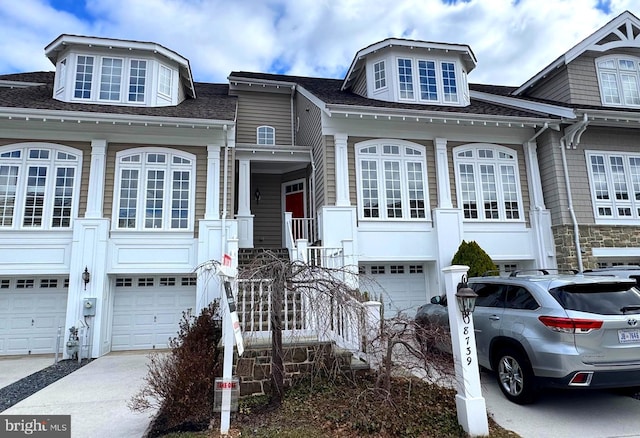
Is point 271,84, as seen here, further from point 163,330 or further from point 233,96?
point 163,330

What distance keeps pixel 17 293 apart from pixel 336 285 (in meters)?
9.27

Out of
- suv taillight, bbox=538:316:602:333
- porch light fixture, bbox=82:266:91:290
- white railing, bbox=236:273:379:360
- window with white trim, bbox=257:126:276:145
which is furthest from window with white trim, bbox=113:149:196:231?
suv taillight, bbox=538:316:602:333

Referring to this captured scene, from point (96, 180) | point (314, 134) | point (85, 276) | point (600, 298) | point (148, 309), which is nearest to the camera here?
point (600, 298)

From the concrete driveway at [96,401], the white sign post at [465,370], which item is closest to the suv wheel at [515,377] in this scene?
the white sign post at [465,370]

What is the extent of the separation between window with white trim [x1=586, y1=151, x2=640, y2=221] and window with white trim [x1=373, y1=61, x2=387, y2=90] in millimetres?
6287

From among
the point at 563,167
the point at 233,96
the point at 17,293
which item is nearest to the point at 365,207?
the point at 563,167

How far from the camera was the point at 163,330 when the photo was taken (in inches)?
376

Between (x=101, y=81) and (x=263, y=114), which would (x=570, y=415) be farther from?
(x=101, y=81)

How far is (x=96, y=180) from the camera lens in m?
9.34

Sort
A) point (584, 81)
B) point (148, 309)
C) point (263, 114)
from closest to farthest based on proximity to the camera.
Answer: point (148, 309) → point (584, 81) → point (263, 114)

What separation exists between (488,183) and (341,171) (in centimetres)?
438

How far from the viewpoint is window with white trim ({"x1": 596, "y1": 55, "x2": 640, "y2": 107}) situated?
11.7 m

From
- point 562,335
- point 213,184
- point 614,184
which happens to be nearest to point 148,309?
point 213,184

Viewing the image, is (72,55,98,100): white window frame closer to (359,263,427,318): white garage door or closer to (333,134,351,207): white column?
(333,134,351,207): white column
